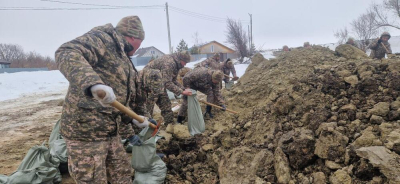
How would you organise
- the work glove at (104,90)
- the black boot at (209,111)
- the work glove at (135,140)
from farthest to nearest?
the black boot at (209,111) < the work glove at (135,140) < the work glove at (104,90)

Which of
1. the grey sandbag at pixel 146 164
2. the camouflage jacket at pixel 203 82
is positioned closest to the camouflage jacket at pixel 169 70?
the camouflage jacket at pixel 203 82

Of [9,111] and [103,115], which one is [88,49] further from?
[9,111]

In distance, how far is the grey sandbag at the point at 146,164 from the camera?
7.90ft

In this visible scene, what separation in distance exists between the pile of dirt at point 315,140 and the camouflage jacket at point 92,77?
3.97 ft

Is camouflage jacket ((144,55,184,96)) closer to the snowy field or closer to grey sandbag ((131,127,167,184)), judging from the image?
grey sandbag ((131,127,167,184))

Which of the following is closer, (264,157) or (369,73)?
(264,157)

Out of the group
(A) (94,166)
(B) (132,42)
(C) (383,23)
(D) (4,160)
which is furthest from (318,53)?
(C) (383,23)

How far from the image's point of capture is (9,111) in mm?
6930

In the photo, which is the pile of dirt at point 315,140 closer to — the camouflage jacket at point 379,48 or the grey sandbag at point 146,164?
the grey sandbag at point 146,164

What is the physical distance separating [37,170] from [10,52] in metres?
43.8

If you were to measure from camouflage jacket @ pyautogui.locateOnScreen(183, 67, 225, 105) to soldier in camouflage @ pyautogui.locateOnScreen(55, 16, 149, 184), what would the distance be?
8.60ft

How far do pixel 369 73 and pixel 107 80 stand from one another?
296 centimetres

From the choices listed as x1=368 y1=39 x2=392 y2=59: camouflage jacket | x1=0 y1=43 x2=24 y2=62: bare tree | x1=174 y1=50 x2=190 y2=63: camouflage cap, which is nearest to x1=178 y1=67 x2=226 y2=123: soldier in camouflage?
x1=174 y1=50 x2=190 y2=63: camouflage cap

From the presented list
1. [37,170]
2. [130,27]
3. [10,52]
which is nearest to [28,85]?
[37,170]
